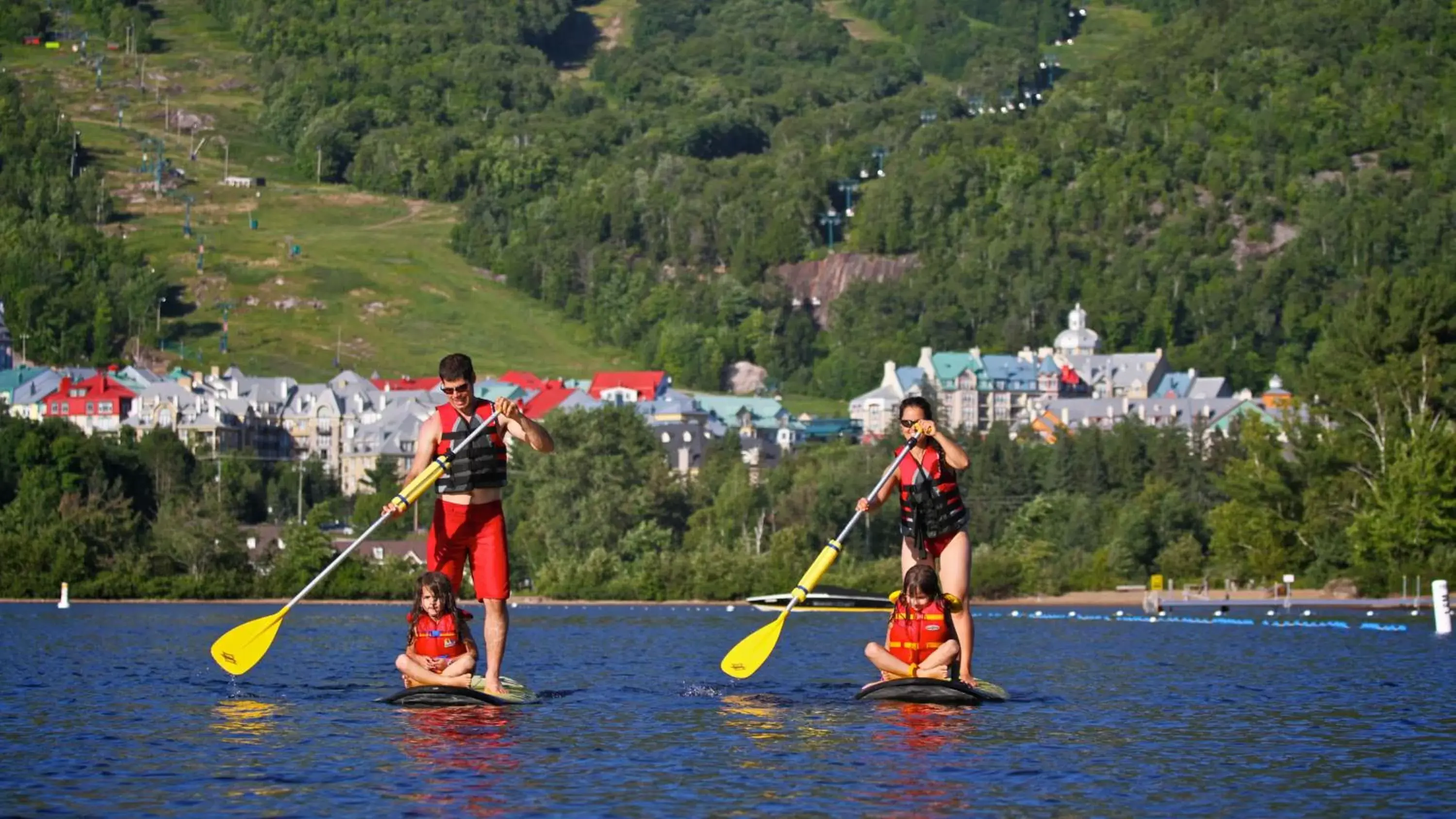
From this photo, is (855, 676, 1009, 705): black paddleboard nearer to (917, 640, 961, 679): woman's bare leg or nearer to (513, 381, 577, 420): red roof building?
(917, 640, 961, 679): woman's bare leg

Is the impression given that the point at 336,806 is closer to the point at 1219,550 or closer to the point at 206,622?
the point at 206,622

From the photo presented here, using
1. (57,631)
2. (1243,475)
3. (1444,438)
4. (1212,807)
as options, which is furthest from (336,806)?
(1243,475)

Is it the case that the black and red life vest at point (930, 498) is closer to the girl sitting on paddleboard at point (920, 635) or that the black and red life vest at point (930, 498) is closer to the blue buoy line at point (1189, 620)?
the girl sitting on paddleboard at point (920, 635)

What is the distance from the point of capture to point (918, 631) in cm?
2523

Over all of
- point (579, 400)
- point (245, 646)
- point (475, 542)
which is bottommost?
point (245, 646)

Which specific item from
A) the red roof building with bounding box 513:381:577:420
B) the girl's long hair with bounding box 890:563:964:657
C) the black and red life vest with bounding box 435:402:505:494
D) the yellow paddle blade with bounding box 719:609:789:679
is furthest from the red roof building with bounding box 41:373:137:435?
the girl's long hair with bounding box 890:563:964:657

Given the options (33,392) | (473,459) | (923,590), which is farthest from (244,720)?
(33,392)

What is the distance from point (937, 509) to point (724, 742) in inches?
146

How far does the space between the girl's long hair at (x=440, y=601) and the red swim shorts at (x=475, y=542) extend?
18 centimetres

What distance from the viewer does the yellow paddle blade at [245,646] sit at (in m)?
26.8

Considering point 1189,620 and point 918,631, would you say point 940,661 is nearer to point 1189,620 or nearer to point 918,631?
point 918,631

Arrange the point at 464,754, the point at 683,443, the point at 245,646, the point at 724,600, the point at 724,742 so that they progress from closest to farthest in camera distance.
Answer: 1. the point at 464,754
2. the point at 724,742
3. the point at 245,646
4. the point at 724,600
5. the point at 683,443

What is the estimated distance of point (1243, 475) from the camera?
3246 inches

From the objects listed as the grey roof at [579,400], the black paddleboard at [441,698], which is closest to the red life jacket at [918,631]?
the black paddleboard at [441,698]
